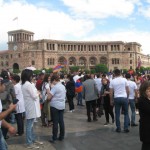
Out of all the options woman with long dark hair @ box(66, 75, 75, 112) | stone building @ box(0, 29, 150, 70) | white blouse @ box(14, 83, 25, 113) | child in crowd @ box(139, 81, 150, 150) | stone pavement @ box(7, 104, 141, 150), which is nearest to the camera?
child in crowd @ box(139, 81, 150, 150)

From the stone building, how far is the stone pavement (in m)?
90.5

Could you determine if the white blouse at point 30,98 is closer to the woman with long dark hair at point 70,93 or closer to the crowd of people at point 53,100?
the crowd of people at point 53,100

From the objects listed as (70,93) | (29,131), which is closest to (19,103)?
(29,131)

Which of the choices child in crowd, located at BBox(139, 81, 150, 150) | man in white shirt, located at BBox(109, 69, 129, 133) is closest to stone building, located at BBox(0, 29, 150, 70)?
man in white shirt, located at BBox(109, 69, 129, 133)

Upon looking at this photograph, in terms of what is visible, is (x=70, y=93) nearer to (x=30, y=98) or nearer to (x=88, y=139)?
(x=88, y=139)

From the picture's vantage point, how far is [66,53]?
10644 centimetres

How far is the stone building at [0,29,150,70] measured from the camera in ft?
336

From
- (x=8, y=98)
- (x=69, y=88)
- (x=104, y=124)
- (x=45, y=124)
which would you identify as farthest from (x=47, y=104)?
(x=69, y=88)

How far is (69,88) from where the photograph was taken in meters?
15.0

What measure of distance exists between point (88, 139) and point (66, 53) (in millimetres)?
98254

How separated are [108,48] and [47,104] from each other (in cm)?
10020

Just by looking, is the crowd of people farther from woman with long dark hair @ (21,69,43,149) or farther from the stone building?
the stone building

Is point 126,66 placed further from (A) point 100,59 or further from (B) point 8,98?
(B) point 8,98

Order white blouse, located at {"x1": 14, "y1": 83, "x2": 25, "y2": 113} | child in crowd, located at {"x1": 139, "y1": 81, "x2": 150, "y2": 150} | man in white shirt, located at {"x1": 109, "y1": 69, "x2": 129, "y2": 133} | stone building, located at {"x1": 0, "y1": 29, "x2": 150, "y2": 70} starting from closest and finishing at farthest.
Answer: child in crowd, located at {"x1": 139, "y1": 81, "x2": 150, "y2": 150}, white blouse, located at {"x1": 14, "y1": 83, "x2": 25, "y2": 113}, man in white shirt, located at {"x1": 109, "y1": 69, "x2": 129, "y2": 133}, stone building, located at {"x1": 0, "y1": 29, "x2": 150, "y2": 70}
